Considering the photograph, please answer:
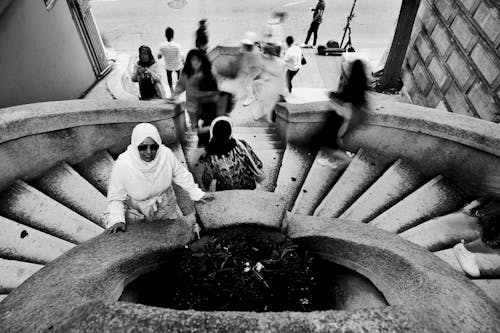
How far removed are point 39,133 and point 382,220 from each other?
14.3 feet

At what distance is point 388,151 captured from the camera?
16.2 feet

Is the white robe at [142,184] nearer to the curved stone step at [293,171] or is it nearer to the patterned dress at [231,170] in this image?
the patterned dress at [231,170]

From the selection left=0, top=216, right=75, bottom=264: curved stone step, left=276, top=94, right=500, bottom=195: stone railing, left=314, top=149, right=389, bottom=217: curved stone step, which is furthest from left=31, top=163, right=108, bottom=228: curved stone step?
left=276, top=94, right=500, bottom=195: stone railing

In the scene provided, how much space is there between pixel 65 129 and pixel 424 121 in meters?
4.75

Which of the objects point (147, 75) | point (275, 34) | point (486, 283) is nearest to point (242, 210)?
point (486, 283)

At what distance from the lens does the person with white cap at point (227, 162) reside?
10.8 ft

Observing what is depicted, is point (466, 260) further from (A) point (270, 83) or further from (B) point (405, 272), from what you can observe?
(A) point (270, 83)

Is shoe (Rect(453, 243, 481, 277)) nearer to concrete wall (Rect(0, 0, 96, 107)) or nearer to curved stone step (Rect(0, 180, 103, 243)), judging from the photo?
curved stone step (Rect(0, 180, 103, 243))

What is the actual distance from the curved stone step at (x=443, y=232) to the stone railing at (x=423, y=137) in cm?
60

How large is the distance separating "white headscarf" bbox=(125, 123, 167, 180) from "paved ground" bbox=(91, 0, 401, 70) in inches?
361

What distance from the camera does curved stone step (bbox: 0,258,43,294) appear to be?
2.96 meters

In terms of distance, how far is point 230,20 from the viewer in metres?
12.6

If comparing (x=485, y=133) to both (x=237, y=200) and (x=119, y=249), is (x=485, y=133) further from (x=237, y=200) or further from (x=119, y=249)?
(x=119, y=249)

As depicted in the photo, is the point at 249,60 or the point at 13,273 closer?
the point at 13,273
